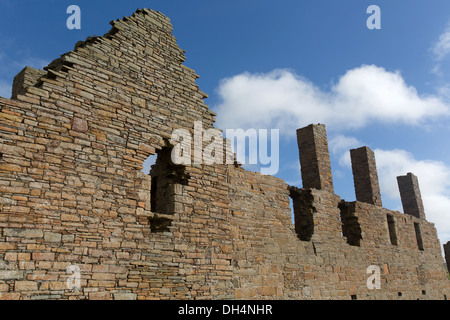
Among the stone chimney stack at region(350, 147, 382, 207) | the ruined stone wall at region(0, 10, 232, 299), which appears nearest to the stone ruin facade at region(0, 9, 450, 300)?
the ruined stone wall at region(0, 10, 232, 299)

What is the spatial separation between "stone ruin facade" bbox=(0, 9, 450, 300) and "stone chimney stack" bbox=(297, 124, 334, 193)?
23.7 inches

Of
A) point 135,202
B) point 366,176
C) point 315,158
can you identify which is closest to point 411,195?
point 366,176

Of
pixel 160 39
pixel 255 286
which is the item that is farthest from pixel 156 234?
pixel 160 39

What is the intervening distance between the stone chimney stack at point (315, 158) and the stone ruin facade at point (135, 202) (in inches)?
23.7

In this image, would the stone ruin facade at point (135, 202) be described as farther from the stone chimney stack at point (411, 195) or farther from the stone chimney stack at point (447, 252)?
the stone chimney stack at point (447, 252)

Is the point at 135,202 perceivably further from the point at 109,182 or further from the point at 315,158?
the point at 315,158

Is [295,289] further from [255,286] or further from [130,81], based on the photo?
[130,81]

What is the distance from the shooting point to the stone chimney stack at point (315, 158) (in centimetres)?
1196

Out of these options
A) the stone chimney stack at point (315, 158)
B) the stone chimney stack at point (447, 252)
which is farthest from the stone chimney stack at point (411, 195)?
the stone chimney stack at point (315, 158)

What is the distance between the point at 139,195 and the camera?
720 centimetres

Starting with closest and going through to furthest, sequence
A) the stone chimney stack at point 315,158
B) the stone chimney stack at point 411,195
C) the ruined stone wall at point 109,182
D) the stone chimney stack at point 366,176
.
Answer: the ruined stone wall at point 109,182 → the stone chimney stack at point 315,158 → the stone chimney stack at point 366,176 → the stone chimney stack at point 411,195

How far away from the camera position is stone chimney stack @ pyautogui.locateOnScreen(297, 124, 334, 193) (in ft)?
39.2

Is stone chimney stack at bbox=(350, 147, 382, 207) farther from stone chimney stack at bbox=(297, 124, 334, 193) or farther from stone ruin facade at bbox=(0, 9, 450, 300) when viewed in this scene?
stone ruin facade at bbox=(0, 9, 450, 300)

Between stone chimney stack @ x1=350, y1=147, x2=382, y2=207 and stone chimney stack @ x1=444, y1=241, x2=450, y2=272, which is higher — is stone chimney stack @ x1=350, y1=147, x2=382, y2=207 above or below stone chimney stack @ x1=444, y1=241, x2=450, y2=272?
above
